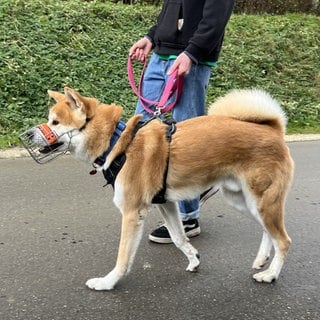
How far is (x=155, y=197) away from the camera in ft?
10.9

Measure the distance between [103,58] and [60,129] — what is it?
631 cm

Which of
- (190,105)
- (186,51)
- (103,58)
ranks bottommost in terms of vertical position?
(103,58)

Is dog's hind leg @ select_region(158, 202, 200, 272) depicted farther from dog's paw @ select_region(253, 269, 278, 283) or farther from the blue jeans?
the blue jeans

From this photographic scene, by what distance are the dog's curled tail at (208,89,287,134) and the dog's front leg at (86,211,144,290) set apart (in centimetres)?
96

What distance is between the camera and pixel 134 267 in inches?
141

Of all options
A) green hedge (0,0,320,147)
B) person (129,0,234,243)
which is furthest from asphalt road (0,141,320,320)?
green hedge (0,0,320,147)

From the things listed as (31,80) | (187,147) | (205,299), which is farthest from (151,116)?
(31,80)

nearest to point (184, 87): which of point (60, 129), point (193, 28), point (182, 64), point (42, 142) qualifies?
point (182, 64)

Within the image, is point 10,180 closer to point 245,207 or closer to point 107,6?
point 245,207

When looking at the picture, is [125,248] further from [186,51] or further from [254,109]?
[186,51]

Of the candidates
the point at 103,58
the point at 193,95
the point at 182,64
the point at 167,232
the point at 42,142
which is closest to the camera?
the point at 42,142

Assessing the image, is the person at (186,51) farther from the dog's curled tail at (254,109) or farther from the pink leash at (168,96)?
the dog's curled tail at (254,109)

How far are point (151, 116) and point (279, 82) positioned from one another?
759cm

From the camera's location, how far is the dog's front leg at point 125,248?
3215mm
